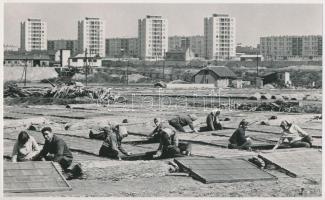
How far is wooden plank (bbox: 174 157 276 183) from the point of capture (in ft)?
27.3

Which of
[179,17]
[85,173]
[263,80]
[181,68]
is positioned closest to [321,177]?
[85,173]

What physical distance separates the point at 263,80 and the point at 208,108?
745 inches

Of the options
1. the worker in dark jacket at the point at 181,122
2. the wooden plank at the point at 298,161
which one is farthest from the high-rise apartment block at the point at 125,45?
the wooden plank at the point at 298,161

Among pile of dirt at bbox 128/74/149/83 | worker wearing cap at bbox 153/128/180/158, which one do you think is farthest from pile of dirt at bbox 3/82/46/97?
pile of dirt at bbox 128/74/149/83

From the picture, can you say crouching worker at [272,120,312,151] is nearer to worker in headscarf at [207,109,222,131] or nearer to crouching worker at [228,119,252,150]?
crouching worker at [228,119,252,150]

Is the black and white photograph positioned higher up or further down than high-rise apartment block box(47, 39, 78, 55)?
further down

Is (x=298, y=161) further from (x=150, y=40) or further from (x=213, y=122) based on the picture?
(x=150, y=40)

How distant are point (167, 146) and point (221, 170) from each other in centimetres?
124

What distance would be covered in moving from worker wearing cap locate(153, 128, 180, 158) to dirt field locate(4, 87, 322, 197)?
0.27 meters

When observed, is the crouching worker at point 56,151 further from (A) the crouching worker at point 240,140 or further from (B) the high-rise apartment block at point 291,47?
(B) the high-rise apartment block at point 291,47

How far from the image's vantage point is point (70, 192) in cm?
754

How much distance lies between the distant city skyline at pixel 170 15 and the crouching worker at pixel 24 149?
109 inches

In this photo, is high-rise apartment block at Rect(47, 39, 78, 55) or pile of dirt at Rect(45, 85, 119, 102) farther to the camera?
pile of dirt at Rect(45, 85, 119, 102)

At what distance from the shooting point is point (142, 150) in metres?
10.3
